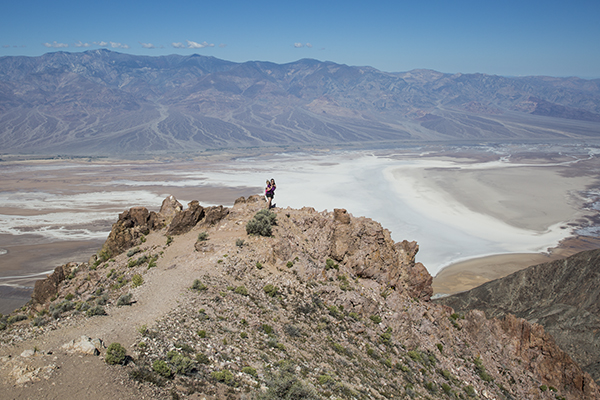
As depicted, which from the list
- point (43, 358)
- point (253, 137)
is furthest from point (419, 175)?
point (253, 137)

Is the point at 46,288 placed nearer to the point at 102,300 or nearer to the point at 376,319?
the point at 102,300

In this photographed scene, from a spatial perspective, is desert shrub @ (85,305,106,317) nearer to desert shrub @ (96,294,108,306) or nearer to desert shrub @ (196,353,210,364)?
desert shrub @ (96,294,108,306)

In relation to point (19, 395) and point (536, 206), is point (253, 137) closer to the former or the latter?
point (536, 206)

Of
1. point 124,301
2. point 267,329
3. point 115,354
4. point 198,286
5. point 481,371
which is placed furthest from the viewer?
point 481,371

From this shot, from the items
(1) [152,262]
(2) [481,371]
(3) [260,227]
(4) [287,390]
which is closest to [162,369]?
(4) [287,390]

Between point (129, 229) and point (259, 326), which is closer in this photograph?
point (259, 326)

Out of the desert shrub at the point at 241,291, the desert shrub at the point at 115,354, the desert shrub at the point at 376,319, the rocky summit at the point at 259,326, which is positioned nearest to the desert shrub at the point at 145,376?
the rocky summit at the point at 259,326
